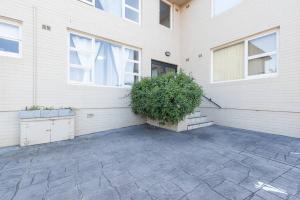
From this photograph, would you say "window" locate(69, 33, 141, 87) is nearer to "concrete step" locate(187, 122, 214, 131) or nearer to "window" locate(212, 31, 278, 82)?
"concrete step" locate(187, 122, 214, 131)

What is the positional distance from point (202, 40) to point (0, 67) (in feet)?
23.5

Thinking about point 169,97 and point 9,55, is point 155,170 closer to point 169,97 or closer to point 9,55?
point 169,97

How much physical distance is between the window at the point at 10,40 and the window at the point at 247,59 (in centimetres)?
684

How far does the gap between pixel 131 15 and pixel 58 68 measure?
373cm

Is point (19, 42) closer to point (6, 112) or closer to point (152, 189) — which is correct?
point (6, 112)

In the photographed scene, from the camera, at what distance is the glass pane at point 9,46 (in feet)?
13.5

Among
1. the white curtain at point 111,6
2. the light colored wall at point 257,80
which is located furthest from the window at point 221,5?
the white curtain at point 111,6

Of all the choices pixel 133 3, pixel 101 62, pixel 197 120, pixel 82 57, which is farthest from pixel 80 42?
pixel 197 120

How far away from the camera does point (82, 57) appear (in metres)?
5.38

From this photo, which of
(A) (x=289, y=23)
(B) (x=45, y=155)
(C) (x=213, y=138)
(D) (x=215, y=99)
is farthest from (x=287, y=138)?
(B) (x=45, y=155)

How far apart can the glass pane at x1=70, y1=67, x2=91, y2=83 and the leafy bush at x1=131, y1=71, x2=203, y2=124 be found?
5.77 feet

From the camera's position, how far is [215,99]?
6664 millimetres

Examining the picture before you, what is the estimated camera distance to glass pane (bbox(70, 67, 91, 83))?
5.20 m

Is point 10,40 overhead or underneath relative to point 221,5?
underneath
